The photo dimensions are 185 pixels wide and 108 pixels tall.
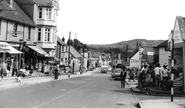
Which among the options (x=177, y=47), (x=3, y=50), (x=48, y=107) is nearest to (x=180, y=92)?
(x=177, y=47)

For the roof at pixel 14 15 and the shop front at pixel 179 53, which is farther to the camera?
the roof at pixel 14 15

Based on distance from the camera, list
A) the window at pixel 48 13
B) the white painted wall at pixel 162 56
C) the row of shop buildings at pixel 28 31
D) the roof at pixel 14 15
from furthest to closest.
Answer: the white painted wall at pixel 162 56
the window at pixel 48 13
the roof at pixel 14 15
the row of shop buildings at pixel 28 31

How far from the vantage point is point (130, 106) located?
447 inches

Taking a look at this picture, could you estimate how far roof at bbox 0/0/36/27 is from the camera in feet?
92.5

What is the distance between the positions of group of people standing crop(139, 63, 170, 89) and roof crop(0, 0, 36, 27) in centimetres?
1880

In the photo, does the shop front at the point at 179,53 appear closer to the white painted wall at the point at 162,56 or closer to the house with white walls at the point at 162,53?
the house with white walls at the point at 162,53

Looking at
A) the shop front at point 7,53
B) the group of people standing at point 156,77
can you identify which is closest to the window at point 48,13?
the shop front at point 7,53

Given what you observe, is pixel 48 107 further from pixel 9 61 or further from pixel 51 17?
pixel 51 17

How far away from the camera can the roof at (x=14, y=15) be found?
2820cm

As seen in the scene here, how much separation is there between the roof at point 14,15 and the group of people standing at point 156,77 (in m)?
18.8

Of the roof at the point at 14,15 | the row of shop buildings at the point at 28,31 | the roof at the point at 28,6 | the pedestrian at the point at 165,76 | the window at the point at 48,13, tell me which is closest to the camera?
the pedestrian at the point at 165,76

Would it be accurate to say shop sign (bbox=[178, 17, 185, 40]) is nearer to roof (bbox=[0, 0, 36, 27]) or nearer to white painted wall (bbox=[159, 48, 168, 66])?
roof (bbox=[0, 0, 36, 27])

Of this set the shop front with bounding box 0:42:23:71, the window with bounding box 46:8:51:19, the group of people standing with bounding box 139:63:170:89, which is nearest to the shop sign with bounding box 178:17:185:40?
the group of people standing with bounding box 139:63:170:89

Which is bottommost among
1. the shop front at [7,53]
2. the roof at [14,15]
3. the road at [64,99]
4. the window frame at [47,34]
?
the road at [64,99]
